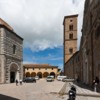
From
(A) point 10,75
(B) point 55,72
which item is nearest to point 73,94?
(A) point 10,75

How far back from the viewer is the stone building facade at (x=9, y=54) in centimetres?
4669

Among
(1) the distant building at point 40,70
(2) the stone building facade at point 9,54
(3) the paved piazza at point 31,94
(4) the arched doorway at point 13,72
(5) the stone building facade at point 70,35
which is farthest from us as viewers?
(1) the distant building at point 40,70

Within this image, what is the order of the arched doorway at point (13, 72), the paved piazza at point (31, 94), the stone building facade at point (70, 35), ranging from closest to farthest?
the paved piazza at point (31, 94)
the arched doorway at point (13, 72)
the stone building facade at point (70, 35)

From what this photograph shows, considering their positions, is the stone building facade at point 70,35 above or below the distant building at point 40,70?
above

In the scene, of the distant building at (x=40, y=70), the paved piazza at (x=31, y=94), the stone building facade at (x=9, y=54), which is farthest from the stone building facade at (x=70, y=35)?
the paved piazza at (x=31, y=94)

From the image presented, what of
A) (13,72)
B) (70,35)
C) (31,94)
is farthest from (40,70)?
(31,94)

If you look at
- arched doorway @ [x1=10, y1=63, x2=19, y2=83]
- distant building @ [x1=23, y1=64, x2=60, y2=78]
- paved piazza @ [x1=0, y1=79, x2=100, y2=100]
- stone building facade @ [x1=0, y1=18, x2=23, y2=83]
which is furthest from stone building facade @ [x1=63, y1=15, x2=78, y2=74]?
paved piazza @ [x1=0, y1=79, x2=100, y2=100]

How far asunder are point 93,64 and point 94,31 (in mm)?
4145

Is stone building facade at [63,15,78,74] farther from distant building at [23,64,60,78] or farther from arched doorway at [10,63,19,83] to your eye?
arched doorway at [10,63,19,83]

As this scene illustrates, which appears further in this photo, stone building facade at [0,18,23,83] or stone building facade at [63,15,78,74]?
stone building facade at [63,15,78,74]

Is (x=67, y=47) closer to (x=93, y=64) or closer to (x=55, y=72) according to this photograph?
(x=55, y=72)

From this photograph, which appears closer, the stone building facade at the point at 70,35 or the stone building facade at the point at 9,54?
the stone building facade at the point at 9,54

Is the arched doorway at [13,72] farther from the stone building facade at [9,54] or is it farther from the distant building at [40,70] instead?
the distant building at [40,70]

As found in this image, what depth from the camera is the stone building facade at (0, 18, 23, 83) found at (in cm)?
4669
